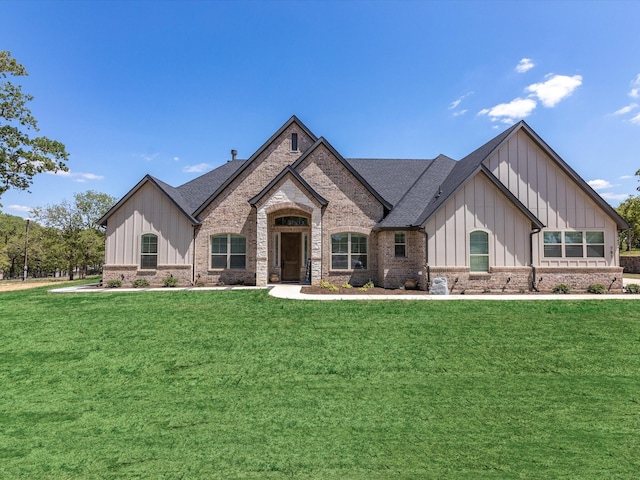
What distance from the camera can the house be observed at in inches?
598

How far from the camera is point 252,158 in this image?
18000 millimetres

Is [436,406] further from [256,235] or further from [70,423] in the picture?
[256,235]

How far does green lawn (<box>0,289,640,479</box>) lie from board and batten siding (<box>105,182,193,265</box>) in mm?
6870

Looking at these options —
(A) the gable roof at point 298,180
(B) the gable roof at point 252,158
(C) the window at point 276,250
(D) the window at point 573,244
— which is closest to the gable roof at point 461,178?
(D) the window at point 573,244

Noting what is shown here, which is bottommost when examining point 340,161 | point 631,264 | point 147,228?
point 631,264

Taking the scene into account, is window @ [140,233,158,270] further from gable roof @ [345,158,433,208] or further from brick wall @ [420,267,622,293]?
brick wall @ [420,267,622,293]

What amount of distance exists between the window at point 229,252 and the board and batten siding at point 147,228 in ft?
4.59

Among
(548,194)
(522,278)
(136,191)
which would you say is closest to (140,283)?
(136,191)

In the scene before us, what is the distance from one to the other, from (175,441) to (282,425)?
56.9 inches

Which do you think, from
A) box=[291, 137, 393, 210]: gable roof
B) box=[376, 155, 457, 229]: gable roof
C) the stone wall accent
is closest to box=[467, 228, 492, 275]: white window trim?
box=[376, 155, 457, 229]: gable roof

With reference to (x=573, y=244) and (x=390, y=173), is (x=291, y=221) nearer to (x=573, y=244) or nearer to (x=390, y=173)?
(x=390, y=173)

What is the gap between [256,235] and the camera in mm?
17453

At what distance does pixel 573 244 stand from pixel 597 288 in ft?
7.14

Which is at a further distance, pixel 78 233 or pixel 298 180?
pixel 78 233
